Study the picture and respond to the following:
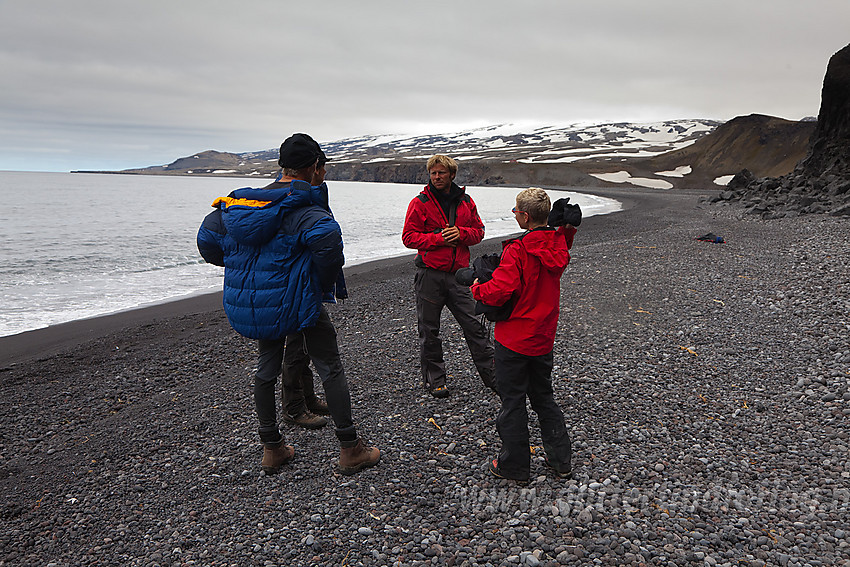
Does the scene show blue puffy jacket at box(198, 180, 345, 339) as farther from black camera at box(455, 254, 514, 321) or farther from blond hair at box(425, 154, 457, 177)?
blond hair at box(425, 154, 457, 177)

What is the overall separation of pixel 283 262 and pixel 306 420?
201cm

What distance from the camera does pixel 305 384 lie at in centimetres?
553

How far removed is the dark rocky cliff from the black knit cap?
22.7m

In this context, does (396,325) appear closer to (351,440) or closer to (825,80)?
(351,440)

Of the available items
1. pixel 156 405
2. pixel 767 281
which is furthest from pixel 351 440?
pixel 767 281

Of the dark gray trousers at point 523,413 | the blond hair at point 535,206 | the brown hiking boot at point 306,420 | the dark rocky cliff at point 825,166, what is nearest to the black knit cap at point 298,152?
the blond hair at point 535,206

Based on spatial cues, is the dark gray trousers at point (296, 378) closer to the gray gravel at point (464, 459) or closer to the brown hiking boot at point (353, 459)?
the gray gravel at point (464, 459)

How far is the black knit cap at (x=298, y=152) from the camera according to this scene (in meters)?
4.14

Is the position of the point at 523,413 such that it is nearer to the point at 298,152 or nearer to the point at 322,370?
the point at 322,370

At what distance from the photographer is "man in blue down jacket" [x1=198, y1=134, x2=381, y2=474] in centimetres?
401

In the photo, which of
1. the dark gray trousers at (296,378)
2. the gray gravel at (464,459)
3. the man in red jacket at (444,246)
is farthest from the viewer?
the man in red jacket at (444,246)

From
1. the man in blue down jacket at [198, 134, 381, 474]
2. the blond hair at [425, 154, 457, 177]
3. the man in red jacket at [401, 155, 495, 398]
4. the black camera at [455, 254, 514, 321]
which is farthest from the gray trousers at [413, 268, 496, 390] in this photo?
the man in blue down jacket at [198, 134, 381, 474]

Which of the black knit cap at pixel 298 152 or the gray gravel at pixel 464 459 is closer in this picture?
the gray gravel at pixel 464 459

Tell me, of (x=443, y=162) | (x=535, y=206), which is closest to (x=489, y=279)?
(x=535, y=206)
